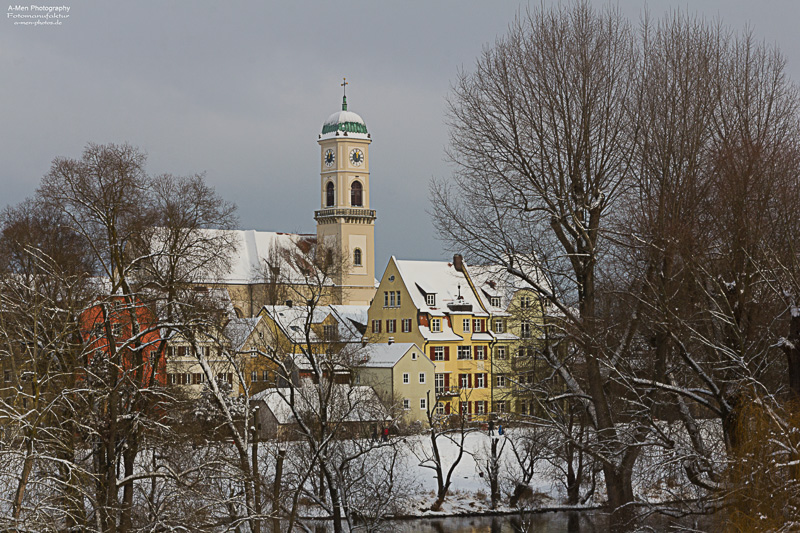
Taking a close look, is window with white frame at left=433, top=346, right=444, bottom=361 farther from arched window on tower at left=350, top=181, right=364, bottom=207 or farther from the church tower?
arched window on tower at left=350, top=181, right=364, bottom=207

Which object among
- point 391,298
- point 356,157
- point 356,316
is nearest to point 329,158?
point 356,157

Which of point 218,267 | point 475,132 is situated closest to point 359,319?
point 218,267

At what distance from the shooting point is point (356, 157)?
97938 millimetres

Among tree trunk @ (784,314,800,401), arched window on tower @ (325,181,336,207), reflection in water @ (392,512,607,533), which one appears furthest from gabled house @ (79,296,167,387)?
arched window on tower @ (325,181,336,207)

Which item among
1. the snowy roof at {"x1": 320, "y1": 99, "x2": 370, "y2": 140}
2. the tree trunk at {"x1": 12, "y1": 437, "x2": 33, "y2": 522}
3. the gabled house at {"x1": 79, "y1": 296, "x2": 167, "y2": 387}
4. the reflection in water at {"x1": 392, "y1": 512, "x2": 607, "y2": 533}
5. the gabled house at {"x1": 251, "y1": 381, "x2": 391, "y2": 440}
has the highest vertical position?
the snowy roof at {"x1": 320, "y1": 99, "x2": 370, "y2": 140}

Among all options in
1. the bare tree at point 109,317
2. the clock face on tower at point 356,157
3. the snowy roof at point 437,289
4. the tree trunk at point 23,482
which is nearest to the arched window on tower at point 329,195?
the clock face on tower at point 356,157

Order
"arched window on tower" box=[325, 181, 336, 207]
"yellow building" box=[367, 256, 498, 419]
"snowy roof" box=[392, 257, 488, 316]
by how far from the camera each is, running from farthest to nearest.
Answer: "arched window on tower" box=[325, 181, 336, 207] < "snowy roof" box=[392, 257, 488, 316] < "yellow building" box=[367, 256, 498, 419]

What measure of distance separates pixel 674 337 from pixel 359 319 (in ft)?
194

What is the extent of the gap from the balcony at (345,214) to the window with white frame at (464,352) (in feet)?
104

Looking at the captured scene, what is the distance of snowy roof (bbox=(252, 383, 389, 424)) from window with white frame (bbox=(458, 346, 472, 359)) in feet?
63.7

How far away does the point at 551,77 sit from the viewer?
65.5 feet

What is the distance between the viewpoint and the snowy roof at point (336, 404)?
32188 millimetres

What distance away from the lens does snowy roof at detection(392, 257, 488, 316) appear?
2692 inches

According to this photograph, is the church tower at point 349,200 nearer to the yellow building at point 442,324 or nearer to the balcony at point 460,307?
the yellow building at point 442,324
